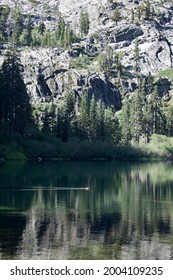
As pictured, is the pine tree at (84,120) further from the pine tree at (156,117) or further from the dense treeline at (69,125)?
the pine tree at (156,117)

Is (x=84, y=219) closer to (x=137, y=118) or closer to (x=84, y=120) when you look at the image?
(x=84, y=120)

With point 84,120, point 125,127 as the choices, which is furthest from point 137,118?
point 84,120

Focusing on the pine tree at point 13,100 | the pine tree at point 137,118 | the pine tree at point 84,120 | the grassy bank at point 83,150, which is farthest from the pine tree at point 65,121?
the pine tree at point 137,118

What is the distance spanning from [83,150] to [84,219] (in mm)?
81562

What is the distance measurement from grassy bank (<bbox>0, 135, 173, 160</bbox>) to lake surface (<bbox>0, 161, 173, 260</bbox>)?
40121 mm

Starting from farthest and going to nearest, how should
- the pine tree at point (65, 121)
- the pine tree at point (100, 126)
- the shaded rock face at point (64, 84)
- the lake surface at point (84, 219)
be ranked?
1. the shaded rock face at point (64, 84)
2. the pine tree at point (100, 126)
3. the pine tree at point (65, 121)
4. the lake surface at point (84, 219)

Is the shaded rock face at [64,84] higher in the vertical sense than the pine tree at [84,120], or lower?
higher

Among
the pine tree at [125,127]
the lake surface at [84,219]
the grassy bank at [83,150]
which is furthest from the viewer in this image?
the pine tree at [125,127]

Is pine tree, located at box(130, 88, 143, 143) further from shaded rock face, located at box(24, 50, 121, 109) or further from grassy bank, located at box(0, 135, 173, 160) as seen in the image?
shaded rock face, located at box(24, 50, 121, 109)

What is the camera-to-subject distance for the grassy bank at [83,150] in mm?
99500

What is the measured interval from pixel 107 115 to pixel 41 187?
3646 inches

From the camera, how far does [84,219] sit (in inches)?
1348

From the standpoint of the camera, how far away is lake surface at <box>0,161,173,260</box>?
25.1m

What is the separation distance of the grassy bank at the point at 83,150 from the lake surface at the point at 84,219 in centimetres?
4012
